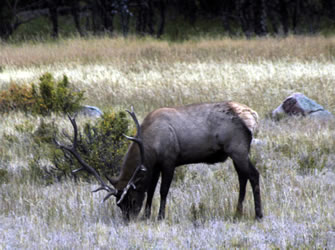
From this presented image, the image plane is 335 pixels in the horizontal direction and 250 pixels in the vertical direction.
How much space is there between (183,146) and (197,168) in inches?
93.6

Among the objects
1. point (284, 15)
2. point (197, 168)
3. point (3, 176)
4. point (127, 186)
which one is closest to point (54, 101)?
point (3, 176)

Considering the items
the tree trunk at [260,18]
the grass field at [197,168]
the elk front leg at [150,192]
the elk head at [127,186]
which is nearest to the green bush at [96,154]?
the grass field at [197,168]

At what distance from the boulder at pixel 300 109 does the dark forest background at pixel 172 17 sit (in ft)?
94.9

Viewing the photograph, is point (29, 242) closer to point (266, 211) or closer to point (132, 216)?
point (132, 216)

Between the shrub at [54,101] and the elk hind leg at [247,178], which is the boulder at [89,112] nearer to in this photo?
the shrub at [54,101]

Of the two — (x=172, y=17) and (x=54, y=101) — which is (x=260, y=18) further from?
(x=172, y=17)

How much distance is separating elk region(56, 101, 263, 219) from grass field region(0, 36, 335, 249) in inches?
12.6

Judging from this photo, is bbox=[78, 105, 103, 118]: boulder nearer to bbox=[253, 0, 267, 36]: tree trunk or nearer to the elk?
the elk

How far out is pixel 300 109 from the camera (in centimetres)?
1144

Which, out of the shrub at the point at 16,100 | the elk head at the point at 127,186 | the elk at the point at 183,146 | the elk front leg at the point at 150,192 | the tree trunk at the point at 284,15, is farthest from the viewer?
the tree trunk at the point at 284,15

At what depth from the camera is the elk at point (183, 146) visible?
5879 millimetres

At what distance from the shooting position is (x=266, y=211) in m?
6.29

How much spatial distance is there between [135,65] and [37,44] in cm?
653

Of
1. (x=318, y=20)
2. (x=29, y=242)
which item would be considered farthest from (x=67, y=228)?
(x=318, y=20)
